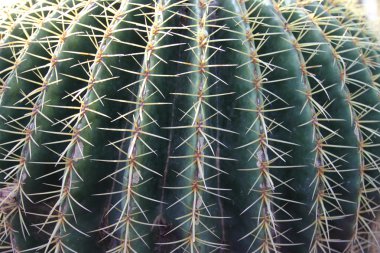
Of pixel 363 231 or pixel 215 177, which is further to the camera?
pixel 363 231

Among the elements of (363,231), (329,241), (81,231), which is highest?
(81,231)

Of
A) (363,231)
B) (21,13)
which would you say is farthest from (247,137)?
(21,13)

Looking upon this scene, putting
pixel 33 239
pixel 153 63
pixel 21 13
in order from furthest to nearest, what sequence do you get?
pixel 21 13 < pixel 33 239 < pixel 153 63

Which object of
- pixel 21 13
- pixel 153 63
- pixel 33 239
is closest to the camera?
pixel 153 63

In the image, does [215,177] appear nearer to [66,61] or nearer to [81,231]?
[81,231]

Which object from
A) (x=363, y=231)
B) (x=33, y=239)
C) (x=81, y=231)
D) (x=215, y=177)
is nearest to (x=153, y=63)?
(x=215, y=177)

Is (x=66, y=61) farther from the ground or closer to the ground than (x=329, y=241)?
farther from the ground
